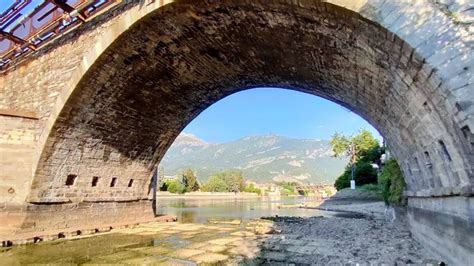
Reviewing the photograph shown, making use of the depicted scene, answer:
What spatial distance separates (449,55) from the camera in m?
3.66

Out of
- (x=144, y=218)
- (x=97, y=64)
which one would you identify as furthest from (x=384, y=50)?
(x=144, y=218)

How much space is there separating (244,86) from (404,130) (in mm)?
6350

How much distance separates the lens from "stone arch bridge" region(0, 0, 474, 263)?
160 inches

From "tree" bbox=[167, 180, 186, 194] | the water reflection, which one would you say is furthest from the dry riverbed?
"tree" bbox=[167, 180, 186, 194]

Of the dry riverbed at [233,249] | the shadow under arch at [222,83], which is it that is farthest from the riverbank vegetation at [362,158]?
the shadow under arch at [222,83]

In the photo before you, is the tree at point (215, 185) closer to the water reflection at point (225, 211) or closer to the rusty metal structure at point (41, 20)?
the water reflection at point (225, 211)

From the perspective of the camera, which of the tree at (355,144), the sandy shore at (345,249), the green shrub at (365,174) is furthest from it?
the tree at (355,144)

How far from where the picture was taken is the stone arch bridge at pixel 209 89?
13.3 feet

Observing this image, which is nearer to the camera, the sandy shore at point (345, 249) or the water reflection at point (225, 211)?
the sandy shore at point (345, 249)

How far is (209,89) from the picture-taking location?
461 inches

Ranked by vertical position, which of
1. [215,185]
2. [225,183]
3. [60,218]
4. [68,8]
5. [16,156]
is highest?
[68,8]

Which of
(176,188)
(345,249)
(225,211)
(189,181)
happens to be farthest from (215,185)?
(345,249)

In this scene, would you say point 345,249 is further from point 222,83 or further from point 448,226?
point 222,83

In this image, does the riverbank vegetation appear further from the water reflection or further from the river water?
the river water
